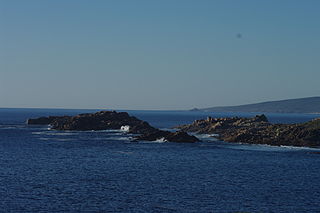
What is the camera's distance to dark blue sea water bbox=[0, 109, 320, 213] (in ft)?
162

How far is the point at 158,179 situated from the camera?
214ft

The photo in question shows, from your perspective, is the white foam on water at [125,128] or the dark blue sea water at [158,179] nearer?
the dark blue sea water at [158,179]

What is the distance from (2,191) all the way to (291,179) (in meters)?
38.3

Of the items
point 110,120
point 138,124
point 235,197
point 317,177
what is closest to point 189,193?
point 235,197

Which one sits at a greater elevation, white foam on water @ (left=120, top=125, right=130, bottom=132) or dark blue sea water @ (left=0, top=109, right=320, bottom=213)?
white foam on water @ (left=120, top=125, right=130, bottom=132)

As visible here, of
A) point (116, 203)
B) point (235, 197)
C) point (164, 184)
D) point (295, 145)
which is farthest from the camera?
point (295, 145)

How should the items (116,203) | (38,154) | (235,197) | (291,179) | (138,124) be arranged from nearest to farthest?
(116,203), (235,197), (291,179), (38,154), (138,124)

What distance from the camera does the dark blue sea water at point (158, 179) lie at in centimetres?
4950

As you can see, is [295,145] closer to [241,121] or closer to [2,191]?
[241,121]

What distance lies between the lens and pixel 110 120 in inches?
7436

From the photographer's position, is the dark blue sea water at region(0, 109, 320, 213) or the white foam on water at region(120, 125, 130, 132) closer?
the dark blue sea water at region(0, 109, 320, 213)

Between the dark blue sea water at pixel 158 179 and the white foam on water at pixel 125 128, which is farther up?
the white foam on water at pixel 125 128

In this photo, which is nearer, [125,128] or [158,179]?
[158,179]

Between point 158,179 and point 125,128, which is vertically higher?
point 125,128
